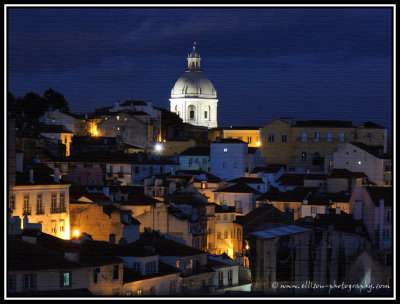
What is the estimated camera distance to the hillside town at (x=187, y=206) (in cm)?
789

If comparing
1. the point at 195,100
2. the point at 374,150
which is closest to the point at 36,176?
the point at 374,150

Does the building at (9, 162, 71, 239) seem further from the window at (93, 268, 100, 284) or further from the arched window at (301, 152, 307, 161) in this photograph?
the arched window at (301, 152, 307, 161)


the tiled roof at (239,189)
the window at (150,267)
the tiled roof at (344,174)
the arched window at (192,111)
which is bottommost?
the window at (150,267)

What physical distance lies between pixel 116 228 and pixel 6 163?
3908mm

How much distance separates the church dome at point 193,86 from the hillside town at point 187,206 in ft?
8.20

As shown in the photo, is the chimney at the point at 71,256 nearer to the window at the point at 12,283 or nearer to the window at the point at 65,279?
the window at the point at 65,279

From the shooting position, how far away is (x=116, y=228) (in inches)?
383

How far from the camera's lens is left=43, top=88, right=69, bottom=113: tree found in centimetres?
2019

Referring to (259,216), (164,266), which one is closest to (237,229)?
(259,216)

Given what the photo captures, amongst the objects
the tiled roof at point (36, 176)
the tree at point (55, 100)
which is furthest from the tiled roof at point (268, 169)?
the tiled roof at point (36, 176)

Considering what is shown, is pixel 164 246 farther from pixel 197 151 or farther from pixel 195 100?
pixel 195 100

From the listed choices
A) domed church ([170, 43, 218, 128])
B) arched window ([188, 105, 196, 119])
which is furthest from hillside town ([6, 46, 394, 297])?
arched window ([188, 105, 196, 119])

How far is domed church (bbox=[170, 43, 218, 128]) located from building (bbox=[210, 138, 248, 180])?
651 centimetres

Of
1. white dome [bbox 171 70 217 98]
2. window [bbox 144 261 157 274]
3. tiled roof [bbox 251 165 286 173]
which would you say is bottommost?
window [bbox 144 261 157 274]
